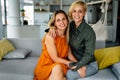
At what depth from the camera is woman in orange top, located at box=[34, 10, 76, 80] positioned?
2.16 metres

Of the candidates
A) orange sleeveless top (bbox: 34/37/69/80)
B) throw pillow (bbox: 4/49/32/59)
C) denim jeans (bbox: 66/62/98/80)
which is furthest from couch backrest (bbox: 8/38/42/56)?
denim jeans (bbox: 66/62/98/80)

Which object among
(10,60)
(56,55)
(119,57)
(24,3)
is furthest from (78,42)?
(24,3)

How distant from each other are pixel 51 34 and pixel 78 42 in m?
0.32

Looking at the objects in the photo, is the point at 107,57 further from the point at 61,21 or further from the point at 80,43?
the point at 61,21

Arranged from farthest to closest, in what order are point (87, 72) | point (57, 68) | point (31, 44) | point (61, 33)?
1. point (31, 44)
2. point (61, 33)
3. point (87, 72)
4. point (57, 68)

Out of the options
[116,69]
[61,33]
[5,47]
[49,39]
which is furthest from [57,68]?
[5,47]

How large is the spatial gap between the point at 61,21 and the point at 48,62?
0.48 meters

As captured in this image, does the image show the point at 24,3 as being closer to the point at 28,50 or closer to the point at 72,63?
the point at 28,50

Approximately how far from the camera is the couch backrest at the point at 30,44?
3303 mm

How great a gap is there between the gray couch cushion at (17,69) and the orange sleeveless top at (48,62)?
15 centimetres

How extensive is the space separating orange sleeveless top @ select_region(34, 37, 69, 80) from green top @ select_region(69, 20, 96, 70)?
99 millimetres

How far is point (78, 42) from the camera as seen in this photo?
2227 mm

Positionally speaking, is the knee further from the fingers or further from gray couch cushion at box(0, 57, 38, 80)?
gray couch cushion at box(0, 57, 38, 80)

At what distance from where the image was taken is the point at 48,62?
2.23 meters
